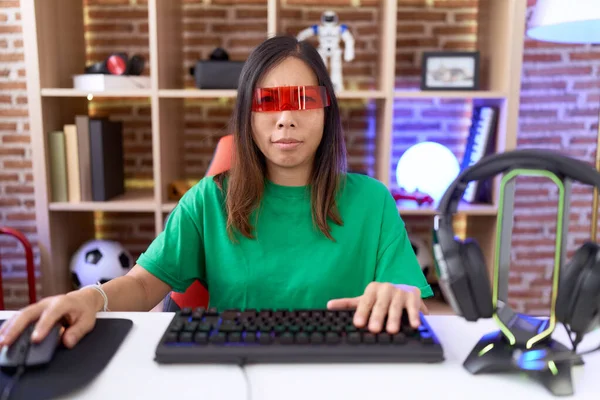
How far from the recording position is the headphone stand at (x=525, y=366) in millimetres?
591

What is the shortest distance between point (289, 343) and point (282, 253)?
1.63ft

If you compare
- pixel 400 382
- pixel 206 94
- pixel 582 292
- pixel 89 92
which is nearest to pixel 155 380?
pixel 400 382

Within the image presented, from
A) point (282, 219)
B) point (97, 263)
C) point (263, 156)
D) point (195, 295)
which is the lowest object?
point (97, 263)

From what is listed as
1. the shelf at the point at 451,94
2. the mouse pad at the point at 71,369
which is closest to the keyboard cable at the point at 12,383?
the mouse pad at the point at 71,369

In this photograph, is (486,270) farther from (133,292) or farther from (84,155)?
(84,155)

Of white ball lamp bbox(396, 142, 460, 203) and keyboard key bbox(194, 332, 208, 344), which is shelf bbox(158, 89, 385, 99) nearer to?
white ball lamp bbox(396, 142, 460, 203)

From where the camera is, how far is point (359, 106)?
8.09 feet

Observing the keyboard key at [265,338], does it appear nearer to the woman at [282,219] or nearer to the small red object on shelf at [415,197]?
the woman at [282,219]

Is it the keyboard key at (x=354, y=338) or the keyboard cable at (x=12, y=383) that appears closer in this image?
the keyboard cable at (x=12, y=383)

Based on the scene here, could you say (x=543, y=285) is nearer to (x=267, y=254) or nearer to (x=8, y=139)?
(x=267, y=254)

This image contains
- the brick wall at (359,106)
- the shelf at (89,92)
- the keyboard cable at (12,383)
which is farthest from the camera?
the brick wall at (359,106)

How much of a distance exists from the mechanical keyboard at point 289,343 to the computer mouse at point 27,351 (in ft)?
0.46

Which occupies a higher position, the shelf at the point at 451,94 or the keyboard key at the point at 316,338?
the shelf at the point at 451,94

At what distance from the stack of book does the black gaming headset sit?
1.78 metres
